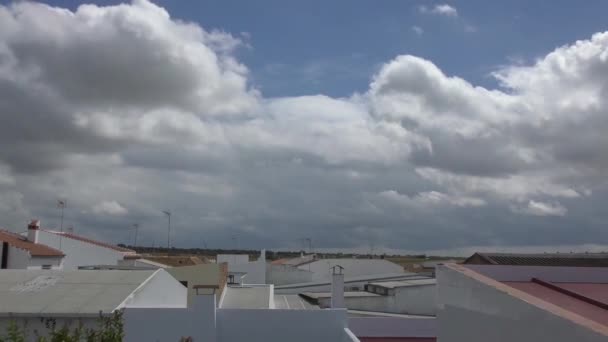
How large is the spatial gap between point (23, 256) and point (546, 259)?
2971cm

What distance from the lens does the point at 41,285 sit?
20.2m

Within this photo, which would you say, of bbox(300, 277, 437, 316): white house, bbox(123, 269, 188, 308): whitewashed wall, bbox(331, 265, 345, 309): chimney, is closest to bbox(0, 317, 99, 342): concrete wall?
bbox(123, 269, 188, 308): whitewashed wall

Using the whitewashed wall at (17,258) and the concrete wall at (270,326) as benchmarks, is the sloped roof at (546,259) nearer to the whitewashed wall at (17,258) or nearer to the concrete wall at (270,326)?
the concrete wall at (270,326)

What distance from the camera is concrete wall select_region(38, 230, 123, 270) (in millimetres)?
42344

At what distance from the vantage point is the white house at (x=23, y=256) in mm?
34594

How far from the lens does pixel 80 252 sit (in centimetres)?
4534

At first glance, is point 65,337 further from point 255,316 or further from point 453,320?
point 255,316

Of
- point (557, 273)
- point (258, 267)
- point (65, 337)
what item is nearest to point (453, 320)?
point (557, 273)

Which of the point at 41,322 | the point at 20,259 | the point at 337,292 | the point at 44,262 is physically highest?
the point at 20,259

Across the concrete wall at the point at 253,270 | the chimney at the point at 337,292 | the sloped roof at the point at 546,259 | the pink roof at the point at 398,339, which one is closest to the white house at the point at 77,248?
the concrete wall at the point at 253,270

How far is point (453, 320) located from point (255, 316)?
26.7 ft

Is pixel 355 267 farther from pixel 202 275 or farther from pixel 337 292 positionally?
pixel 337 292

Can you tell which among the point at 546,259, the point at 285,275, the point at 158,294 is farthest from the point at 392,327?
the point at 285,275

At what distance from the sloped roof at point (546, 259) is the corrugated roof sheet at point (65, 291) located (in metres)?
10.9
